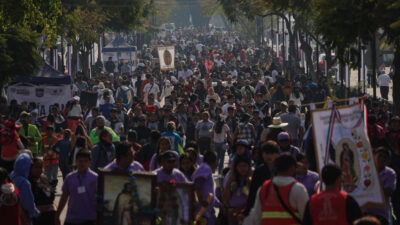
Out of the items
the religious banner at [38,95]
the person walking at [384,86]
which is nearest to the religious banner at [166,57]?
the person walking at [384,86]

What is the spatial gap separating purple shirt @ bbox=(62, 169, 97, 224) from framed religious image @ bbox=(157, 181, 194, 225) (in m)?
0.69

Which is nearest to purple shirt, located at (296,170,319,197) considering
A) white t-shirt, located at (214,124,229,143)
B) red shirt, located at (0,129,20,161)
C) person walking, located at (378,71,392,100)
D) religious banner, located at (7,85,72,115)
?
red shirt, located at (0,129,20,161)

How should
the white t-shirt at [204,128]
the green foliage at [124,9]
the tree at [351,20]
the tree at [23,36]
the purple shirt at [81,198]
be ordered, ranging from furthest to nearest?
the green foliage at [124,9] → the tree at [23,36] → the white t-shirt at [204,128] → the tree at [351,20] → the purple shirt at [81,198]

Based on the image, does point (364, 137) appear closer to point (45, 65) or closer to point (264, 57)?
point (45, 65)

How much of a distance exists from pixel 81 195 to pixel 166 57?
33583mm

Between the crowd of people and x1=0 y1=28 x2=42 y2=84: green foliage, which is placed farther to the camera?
x1=0 y1=28 x2=42 y2=84: green foliage

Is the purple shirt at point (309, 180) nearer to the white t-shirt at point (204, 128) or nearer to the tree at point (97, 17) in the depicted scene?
the white t-shirt at point (204, 128)

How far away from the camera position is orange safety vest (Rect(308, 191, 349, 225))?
26.8ft

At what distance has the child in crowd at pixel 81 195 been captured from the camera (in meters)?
10.5

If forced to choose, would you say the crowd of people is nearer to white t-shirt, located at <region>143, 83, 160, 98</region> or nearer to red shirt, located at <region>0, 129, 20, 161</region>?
red shirt, located at <region>0, 129, 20, 161</region>

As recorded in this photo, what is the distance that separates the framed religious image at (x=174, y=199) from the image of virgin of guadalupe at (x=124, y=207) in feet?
1.01

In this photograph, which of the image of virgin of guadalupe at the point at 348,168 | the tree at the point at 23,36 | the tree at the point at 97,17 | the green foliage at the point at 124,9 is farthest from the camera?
the green foliage at the point at 124,9

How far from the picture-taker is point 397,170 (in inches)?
507

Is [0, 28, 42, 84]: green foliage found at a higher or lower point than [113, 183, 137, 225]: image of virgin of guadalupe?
higher
